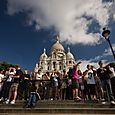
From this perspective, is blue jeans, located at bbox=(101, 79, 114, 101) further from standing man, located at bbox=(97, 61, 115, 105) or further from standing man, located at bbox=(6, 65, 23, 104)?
standing man, located at bbox=(6, 65, 23, 104)

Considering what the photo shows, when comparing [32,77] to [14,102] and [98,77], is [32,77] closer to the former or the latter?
[14,102]

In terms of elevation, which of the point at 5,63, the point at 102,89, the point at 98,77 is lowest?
the point at 102,89

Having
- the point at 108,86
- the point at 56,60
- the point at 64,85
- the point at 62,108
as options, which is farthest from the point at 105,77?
the point at 56,60

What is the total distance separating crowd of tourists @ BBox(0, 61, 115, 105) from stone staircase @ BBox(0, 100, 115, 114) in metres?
0.38

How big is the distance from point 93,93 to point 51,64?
297ft

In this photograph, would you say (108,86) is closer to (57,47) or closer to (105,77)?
Result: (105,77)

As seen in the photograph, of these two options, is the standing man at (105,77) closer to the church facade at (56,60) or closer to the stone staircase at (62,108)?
the stone staircase at (62,108)

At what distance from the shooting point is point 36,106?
882 centimetres

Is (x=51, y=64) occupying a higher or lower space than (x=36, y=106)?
higher

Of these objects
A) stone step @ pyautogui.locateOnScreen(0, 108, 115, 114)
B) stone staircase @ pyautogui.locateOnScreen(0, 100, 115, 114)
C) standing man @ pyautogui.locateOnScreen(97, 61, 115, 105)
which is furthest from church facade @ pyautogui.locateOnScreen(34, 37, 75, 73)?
stone step @ pyautogui.locateOnScreen(0, 108, 115, 114)

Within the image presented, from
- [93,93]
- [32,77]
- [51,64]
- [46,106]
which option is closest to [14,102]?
[46,106]

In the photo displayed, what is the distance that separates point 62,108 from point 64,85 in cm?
248

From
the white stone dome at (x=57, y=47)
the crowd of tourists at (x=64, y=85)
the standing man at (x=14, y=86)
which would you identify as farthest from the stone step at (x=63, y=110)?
the white stone dome at (x=57, y=47)

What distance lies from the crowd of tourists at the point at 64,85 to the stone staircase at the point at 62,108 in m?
0.38
